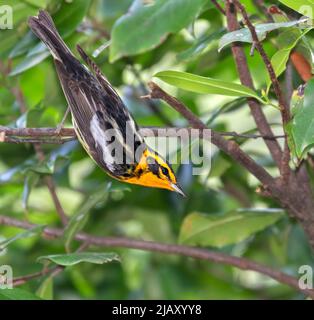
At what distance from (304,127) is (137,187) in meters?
1.79

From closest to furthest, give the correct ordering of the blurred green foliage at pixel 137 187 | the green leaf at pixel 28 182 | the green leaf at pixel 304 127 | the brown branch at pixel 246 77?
the green leaf at pixel 304 127, the brown branch at pixel 246 77, the blurred green foliage at pixel 137 187, the green leaf at pixel 28 182

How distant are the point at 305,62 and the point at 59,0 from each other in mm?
1061

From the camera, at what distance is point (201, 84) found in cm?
241

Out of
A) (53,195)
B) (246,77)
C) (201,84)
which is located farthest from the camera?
(53,195)

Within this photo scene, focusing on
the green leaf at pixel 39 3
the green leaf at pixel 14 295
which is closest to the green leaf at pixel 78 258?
the green leaf at pixel 14 295

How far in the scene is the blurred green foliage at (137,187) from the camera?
306 centimetres

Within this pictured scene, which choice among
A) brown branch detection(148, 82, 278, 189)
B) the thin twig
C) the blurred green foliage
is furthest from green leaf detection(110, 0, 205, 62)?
the thin twig

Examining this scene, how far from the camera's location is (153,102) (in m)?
4.10

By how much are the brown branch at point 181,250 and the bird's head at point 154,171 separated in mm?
240

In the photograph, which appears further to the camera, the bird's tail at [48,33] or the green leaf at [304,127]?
the bird's tail at [48,33]

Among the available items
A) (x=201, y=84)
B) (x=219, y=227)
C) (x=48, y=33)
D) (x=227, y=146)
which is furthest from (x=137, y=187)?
(x=201, y=84)

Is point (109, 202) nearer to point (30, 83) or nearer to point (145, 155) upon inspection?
point (30, 83)

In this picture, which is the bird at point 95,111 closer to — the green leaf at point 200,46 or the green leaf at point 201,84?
the green leaf at point 200,46

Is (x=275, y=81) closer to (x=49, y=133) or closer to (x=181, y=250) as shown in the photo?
(x=49, y=133)
